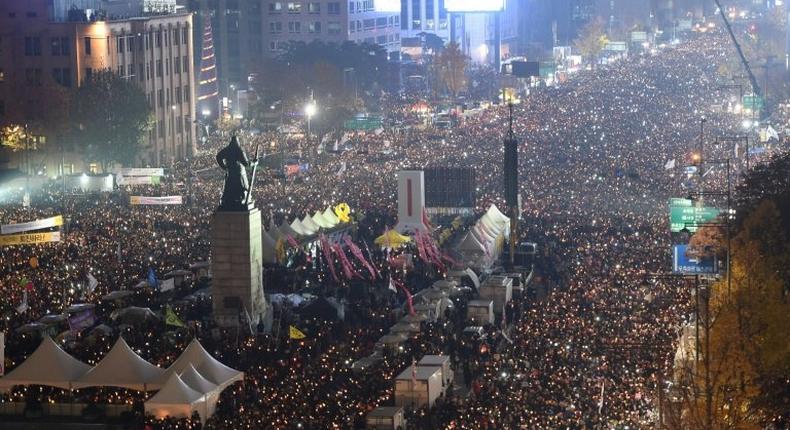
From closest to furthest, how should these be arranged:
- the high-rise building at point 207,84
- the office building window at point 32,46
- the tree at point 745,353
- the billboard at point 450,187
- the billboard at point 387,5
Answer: the tree at point 745,353 < the billboard at point 450,187 < the office building window at point 32,46 < the high-rise building at point 207,84 < the billboard at point 387,5

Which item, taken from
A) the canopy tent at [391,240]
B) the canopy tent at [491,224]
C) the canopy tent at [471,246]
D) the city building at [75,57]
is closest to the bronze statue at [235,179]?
the canopy tent at [391,240]

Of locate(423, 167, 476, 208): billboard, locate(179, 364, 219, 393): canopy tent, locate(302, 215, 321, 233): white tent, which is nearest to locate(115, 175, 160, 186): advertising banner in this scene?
locate(423, 167, 476, 208): billboard

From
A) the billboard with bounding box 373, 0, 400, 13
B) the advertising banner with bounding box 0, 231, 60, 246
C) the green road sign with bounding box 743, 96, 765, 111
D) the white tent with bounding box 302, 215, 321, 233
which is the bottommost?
the white tent with bounding box 302, 215, 321, 233

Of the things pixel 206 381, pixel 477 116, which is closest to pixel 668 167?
pixel 477 116

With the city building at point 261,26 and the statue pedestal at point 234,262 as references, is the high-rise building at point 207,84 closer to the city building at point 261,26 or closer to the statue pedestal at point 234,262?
the city building at point 261,26

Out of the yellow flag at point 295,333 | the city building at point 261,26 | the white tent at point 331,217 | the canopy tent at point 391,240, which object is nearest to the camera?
the yellow flag at point 295,333

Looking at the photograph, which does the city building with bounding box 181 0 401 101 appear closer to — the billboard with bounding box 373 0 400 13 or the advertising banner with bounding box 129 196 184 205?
the billboard with bounding box 373 0 400 13

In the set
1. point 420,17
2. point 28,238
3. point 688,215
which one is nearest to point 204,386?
point 28,238
